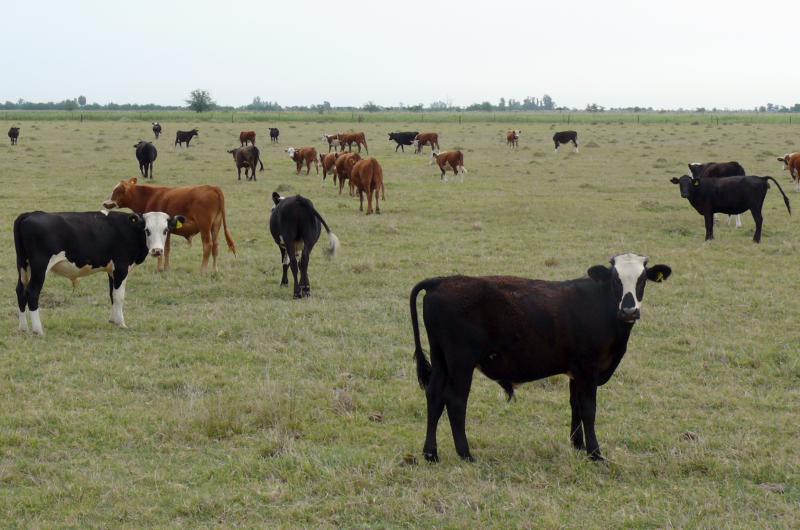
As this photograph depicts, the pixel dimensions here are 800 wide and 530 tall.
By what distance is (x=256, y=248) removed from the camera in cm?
1459

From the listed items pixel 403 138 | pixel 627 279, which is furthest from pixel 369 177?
pixel 403 138

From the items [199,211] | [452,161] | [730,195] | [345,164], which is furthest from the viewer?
[452,161]

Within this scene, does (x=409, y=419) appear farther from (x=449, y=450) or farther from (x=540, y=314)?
(x=540, y=314)

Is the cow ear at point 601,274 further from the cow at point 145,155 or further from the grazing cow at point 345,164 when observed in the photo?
the cow at point 145,155

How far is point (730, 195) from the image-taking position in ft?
50.5

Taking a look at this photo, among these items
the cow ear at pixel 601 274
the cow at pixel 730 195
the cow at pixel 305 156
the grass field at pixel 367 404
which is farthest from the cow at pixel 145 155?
the cow ear at pixel 601 274

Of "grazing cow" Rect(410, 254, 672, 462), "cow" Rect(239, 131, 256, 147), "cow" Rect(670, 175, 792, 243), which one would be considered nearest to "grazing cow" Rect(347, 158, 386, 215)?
"cow" Rect(670, 175, 792, 243)

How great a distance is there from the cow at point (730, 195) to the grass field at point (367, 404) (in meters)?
0.53

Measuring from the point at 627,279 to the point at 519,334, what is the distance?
0.88 meters

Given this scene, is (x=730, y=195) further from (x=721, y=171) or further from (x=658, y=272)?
(x=658, y=272)

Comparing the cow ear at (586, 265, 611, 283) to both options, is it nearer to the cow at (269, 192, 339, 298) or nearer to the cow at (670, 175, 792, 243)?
the cow at (269, 192, 339, 298)

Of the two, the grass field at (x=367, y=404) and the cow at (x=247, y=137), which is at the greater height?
the cow at (x=247, y=137)

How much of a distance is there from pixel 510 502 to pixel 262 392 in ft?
8.75

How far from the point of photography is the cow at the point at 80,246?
8.87m
